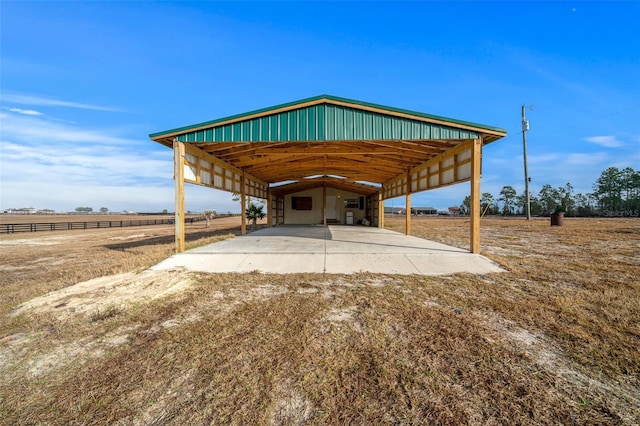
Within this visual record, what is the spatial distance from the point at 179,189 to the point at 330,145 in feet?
17.3

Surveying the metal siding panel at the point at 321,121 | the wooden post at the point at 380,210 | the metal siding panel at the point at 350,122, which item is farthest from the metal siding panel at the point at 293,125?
the wooden post at the point at 380,210

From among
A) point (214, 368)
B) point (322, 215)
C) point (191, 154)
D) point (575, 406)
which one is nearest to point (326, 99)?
point (191, 154)

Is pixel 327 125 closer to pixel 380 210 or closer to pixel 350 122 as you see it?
pixel 350 122

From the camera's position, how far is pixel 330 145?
10281mm

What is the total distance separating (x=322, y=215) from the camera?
76.5 feet

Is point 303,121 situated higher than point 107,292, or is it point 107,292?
point 303,121

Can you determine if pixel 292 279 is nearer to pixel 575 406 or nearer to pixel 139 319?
pixel 139 319

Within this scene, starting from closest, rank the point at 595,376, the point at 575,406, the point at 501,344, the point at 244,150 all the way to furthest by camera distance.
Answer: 1. the point at 575,406
2. the point at 595,376
3. the point at 501,344
4. the point at 244,150

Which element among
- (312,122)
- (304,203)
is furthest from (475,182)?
(304,203)

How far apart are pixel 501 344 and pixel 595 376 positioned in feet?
2.36

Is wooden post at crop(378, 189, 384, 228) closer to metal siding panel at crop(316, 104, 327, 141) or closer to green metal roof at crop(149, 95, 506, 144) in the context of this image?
green metal roof at crop(149, 95, 506, 144)

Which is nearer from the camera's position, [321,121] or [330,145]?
[321,121]

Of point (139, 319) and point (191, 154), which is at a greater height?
point (191, 154)

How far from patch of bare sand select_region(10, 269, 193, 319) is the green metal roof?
4206mm
